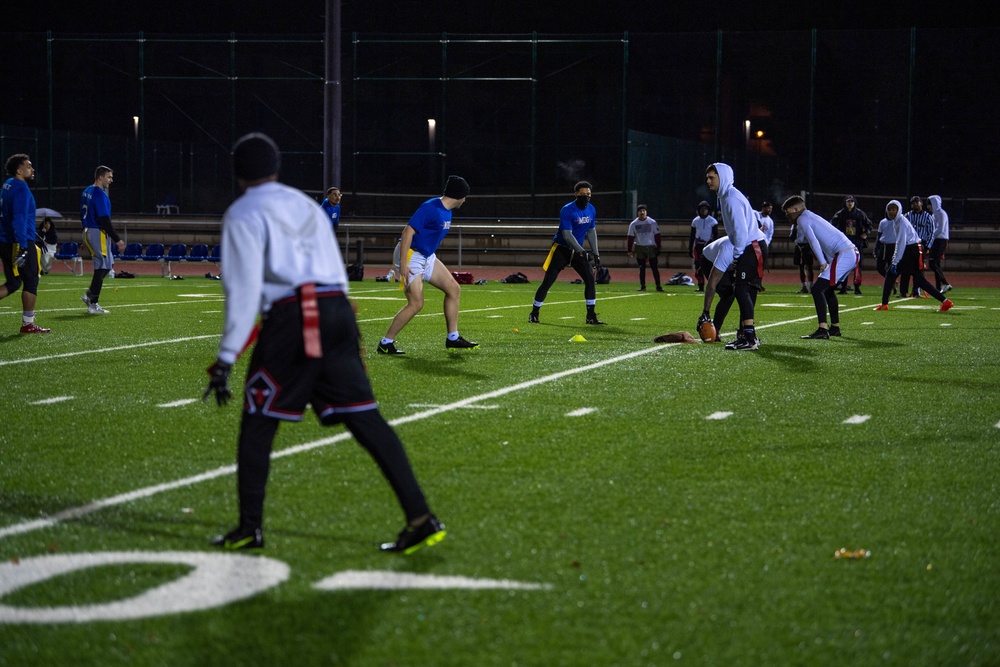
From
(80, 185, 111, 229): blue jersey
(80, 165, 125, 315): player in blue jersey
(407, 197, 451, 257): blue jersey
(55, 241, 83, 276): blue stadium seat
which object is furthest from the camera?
(55, 241, 83, 276): blue stadium seat

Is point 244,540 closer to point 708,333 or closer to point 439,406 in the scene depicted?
point 439,406

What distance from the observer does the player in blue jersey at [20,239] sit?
1492cm

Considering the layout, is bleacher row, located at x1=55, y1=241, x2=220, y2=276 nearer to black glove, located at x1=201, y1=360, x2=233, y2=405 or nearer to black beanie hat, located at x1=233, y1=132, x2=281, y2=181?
black beanie hat, located at x1=233, y1=132, x2=281, y2=181

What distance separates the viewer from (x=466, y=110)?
3941 centimetres

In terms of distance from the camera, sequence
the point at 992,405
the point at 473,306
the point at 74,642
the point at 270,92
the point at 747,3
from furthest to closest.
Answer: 1. the point at 747,3
2. the point at 270,92
3. the point at 473,306
4. the point at 992,405
5. the point at 74,642

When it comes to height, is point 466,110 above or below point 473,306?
above

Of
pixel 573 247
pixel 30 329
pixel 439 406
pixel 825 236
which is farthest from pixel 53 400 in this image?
pixel 825 236

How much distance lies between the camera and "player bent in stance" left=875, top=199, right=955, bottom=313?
20936 millimetres

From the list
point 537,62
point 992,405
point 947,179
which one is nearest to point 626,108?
point 537,62

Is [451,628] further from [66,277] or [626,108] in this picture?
[626,108]

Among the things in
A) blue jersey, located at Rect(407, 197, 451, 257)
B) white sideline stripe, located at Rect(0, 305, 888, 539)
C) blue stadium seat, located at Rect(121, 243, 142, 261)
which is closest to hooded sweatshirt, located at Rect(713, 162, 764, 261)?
white sideline stripe, located at Rect(0, 305, 888, 539)

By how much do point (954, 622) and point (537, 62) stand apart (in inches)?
1373

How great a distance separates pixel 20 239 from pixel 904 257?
1388 cm

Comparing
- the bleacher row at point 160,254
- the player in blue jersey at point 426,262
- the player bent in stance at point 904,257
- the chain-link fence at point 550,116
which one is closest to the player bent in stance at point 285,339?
the player in blue jersey at point 426,262
